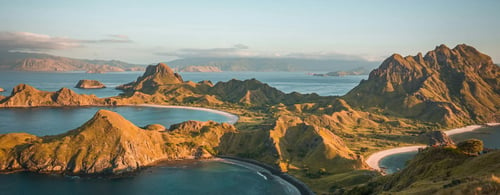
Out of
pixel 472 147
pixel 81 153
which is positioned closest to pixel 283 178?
pixel 472 147

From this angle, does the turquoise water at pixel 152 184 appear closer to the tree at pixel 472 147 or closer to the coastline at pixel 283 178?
the coastline at pixel 283 178

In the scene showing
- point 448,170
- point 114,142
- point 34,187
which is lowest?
point 34,187

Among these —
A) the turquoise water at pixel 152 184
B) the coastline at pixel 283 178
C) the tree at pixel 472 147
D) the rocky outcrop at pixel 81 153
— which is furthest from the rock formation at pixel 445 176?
the rocky outcrop at pixel 81 153

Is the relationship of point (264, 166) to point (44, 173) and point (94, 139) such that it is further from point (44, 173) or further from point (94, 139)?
point (44, 173)

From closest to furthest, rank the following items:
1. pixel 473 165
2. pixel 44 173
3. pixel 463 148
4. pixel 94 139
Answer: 1. pixel 473 165
2. pixel 463 148
3. pixel 44 173
4. pixel 94 139

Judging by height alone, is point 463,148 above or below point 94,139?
above

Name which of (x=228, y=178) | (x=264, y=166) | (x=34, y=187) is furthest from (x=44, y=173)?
(x=264, y=166)

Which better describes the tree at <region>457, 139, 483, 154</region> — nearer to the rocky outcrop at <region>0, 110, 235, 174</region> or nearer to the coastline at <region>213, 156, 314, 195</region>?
the coastline at <region>213, 156, 314, 195</region>

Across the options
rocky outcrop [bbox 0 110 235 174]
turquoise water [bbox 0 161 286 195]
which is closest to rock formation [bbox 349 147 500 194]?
turquoise water [bbox 0 161 286 195]

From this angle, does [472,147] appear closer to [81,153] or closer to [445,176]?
[445,176]
